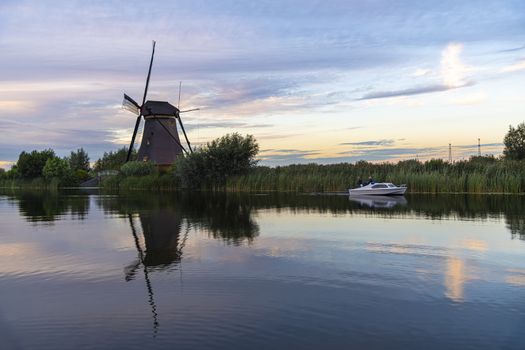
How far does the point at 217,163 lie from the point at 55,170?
141ft

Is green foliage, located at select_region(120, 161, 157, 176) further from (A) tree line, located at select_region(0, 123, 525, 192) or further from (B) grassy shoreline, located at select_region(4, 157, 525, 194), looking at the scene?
(B) grassy shoreline, located at select_region(4, 157, 525, 194)

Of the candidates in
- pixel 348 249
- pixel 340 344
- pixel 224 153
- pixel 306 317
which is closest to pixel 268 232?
pixel 348 249

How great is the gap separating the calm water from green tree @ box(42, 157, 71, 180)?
72.6 metres

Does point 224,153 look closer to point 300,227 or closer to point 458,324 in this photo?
point 300,227

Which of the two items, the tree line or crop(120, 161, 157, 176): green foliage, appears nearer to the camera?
the tree line

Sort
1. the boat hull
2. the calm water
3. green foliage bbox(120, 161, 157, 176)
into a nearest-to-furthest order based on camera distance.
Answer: the calm water → the boat hull → green foliage bbox(120, 161, 157, 176)

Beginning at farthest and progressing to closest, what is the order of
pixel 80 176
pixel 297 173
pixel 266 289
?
pixel 80 176
pixel 297 173
pixel 266 289

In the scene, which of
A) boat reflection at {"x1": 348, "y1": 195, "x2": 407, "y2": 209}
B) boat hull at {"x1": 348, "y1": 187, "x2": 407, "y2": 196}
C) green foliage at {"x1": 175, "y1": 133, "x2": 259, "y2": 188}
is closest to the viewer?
boat reflection at {"x1": 348, "y1": 195, "x2": 407, "y2": 209}

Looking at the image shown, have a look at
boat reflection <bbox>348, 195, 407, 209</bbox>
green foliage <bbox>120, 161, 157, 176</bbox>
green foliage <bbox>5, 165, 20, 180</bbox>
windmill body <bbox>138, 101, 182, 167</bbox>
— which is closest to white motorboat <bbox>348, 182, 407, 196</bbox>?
boat reflection <bbox>348, 195, 407, 209</bbox>

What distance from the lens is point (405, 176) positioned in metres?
40.8

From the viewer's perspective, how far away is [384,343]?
6051mm

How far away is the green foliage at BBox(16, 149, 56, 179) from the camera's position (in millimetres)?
88438

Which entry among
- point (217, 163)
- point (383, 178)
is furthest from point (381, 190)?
point (217, 163)

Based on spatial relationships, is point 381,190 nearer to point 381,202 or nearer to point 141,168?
point 381,202
